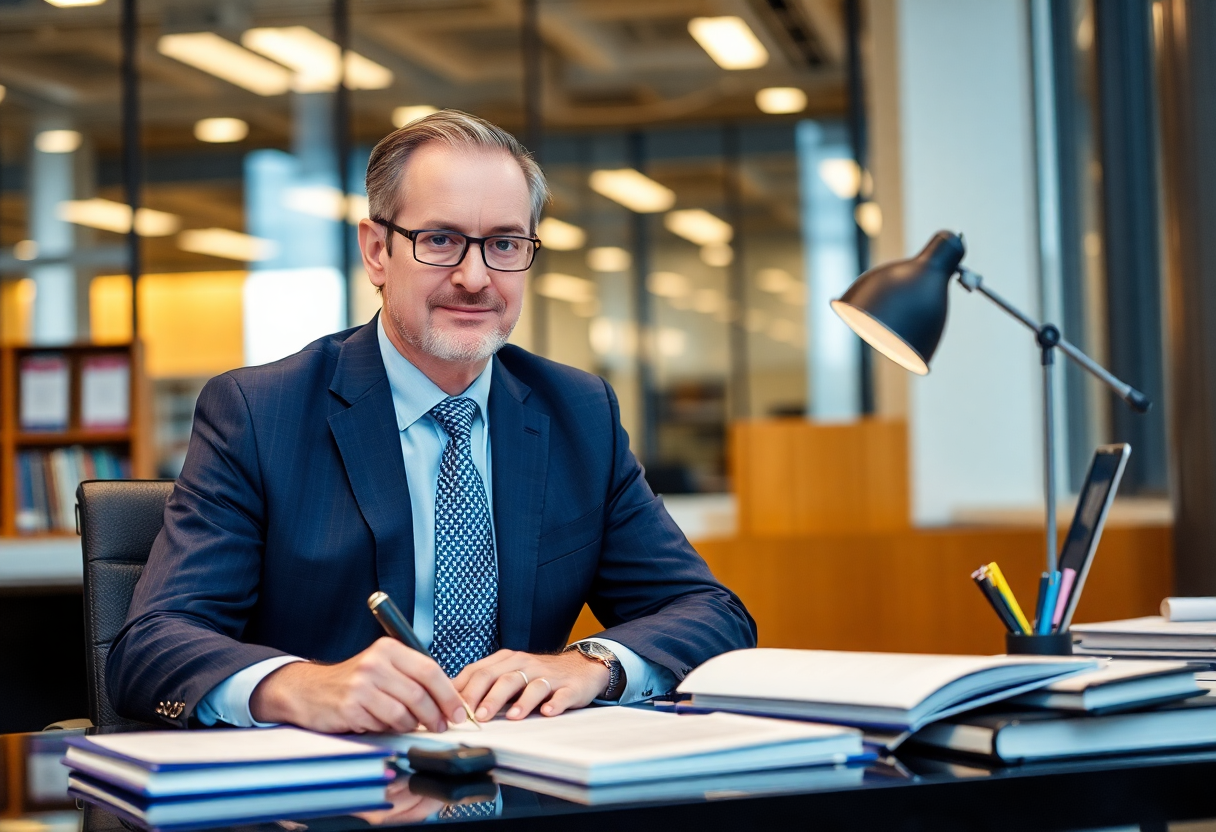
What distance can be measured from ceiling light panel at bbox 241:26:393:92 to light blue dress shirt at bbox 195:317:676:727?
21.9ft

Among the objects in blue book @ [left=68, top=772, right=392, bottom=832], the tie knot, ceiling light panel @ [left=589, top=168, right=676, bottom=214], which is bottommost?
blue book @ [left=68, top=772, right=392, bottom=832]

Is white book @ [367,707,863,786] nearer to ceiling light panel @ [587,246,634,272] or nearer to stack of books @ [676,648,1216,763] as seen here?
stack of books @ [676,648,1216,763]

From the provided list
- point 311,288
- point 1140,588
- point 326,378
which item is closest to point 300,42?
point 311,288

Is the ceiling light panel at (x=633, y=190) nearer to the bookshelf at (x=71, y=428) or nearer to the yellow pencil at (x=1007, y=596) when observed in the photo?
the bookshelf at (x=71, y=428)

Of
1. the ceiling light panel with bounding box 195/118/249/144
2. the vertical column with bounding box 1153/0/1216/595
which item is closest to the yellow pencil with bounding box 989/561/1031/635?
the vertical column with bounding box 1153/0/1216/595

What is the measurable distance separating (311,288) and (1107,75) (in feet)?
21.6

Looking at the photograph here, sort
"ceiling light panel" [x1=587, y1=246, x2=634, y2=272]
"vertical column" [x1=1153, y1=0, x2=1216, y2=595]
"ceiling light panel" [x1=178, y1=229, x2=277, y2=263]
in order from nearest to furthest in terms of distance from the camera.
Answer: "vertical column" [x1=1153, y1=0, x2=1216, y2=595] < "ceiling light panel" [x1=178, y1=229, x2=277, y2=263] < "ceiling light panel" [x1=587, y1=246, x2=634, y2=272]

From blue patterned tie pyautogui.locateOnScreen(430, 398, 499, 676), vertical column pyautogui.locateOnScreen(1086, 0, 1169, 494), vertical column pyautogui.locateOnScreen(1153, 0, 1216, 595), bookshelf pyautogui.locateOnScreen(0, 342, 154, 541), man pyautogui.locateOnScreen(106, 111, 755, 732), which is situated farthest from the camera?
bookshelf pyautogui.locateOnScreen(0, 342, 154, 541)

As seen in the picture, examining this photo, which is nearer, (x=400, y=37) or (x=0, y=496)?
(x=0, y=496)

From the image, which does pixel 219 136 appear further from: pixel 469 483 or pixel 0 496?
pixel 469 483

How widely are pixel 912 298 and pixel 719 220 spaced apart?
33.7 feet

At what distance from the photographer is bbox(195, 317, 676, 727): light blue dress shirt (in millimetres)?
1438

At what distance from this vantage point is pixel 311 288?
372 inches

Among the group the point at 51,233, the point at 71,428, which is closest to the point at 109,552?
the point at 71,428
